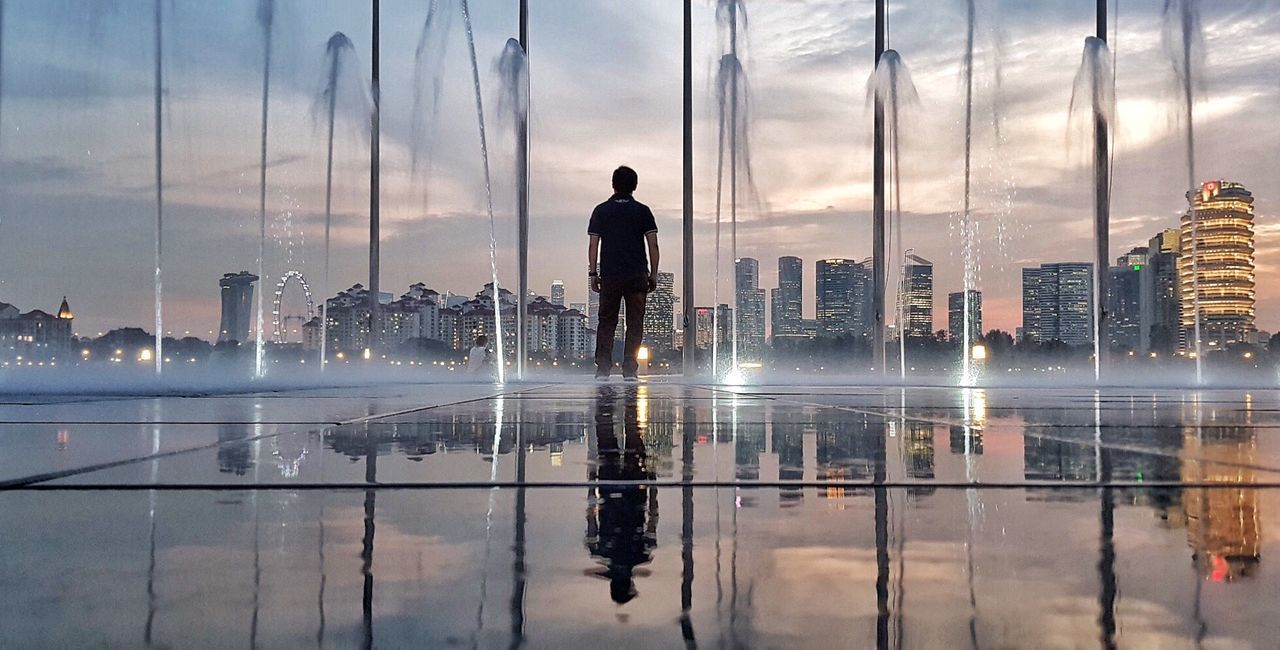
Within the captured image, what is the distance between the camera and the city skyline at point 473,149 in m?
10.4

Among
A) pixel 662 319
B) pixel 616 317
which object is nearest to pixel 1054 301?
pixel 662 319

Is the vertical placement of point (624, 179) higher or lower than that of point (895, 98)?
lower

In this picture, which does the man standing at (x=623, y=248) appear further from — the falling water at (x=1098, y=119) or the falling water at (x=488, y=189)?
the falling water at (x=1098, y=119)

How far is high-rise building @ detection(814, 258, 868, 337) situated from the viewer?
690 inches

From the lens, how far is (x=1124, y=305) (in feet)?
40.6

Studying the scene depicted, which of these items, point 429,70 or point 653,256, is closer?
point 653,256

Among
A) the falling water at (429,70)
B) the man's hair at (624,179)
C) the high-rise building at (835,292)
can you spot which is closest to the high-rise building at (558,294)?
the high-rise building at (835,292)

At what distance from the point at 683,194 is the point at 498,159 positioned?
244 cm

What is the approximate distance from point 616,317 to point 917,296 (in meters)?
9.26

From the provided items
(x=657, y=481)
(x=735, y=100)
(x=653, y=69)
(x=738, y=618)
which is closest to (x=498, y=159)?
(x=735, y=100)

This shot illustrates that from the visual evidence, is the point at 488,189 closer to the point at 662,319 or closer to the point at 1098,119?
the point at 1098,119

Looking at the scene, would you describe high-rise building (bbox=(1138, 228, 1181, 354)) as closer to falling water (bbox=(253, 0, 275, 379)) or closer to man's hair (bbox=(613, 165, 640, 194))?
man's hair (bbox=(613, 165, 640, 194))

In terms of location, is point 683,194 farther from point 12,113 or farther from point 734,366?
point 12,113

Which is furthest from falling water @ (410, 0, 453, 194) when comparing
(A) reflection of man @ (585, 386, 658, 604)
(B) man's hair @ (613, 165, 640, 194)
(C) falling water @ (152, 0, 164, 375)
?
(A) reflection of man @ (585, 386, 658, 604)
